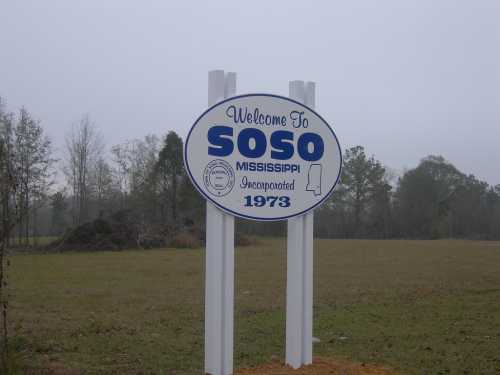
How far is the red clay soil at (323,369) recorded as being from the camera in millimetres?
5191

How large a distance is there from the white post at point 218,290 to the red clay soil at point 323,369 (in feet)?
1.27

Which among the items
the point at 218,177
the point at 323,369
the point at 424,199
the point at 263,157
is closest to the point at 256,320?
the point at 323,369

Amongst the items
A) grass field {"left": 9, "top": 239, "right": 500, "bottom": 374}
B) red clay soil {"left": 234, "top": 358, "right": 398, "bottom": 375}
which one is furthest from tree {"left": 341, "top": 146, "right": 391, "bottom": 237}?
red clay soil {"left": 234, "top": 358, "right": 398, "bottom": 375}

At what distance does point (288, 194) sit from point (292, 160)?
34cm

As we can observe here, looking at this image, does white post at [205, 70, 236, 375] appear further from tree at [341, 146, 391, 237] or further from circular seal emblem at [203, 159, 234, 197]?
tree at [341, 146, 391, 237]

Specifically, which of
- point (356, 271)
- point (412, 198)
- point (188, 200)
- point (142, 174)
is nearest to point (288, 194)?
point (356, 271)

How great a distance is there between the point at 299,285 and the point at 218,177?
1395 millimetres

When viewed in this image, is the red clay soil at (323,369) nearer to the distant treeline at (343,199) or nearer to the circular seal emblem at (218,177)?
the circular seal emblem at (218,177)

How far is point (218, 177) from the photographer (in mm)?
4988

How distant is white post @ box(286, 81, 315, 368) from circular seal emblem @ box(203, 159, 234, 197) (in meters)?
0.82

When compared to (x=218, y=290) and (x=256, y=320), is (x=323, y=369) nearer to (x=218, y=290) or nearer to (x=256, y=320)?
(x=218, y=290)

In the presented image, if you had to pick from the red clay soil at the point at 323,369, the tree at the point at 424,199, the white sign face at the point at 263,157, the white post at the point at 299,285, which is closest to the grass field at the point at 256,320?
the red clay soil at the point at 323,369

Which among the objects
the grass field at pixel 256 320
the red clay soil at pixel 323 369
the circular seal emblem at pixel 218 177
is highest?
the circular seal emblem at pixel 218 177

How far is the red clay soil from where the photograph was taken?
17.0ft
